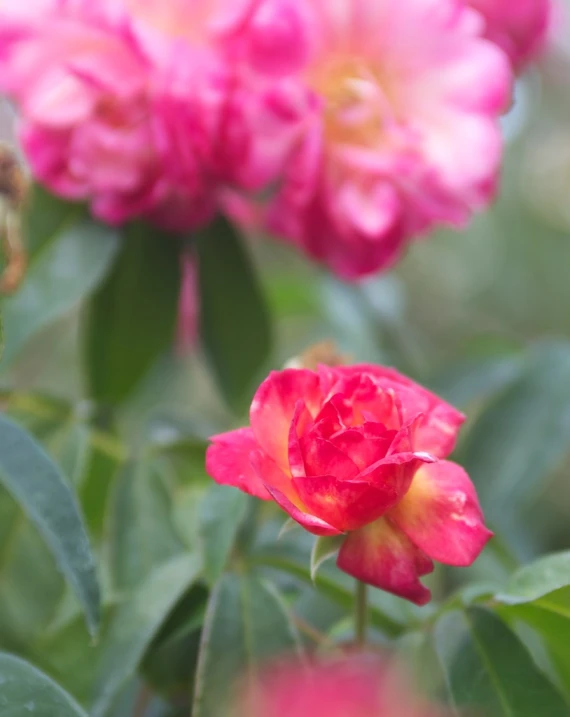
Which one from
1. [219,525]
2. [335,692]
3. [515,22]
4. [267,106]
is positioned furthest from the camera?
[515,22]

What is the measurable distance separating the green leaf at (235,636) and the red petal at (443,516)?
0.08 meters

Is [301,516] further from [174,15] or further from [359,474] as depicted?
[174,15]

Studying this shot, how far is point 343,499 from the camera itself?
272 mm

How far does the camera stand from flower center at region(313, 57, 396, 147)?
0.50 meters

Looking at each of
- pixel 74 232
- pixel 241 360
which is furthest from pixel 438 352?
pixel 74 232

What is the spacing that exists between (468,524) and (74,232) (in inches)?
13.1

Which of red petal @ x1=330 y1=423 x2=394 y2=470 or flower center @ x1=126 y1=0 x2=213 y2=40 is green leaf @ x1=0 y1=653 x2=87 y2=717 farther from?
flower center @ x1=126 y1=0 x2=213 y2=40

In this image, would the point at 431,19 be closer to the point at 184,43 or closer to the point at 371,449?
the point at 184,43

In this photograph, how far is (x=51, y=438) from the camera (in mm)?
483

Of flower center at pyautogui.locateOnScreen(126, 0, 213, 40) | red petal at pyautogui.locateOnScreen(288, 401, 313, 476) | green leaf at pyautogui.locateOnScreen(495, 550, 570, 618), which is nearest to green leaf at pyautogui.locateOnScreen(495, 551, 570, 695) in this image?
green leaf at pyautogui.locateOnScreen(495, 550, 570, 618)

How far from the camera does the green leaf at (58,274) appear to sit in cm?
49

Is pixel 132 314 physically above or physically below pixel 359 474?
below

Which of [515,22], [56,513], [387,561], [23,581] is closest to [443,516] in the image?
[387,561]

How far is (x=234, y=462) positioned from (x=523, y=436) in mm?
375
